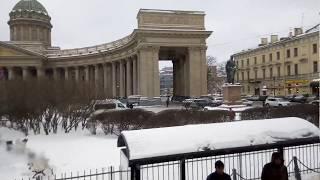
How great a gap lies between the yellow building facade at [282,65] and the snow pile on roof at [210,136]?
52999 mm

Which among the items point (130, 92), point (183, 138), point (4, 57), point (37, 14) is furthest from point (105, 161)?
point (37, 14)

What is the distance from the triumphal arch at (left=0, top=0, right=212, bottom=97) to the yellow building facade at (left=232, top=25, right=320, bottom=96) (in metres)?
19.5

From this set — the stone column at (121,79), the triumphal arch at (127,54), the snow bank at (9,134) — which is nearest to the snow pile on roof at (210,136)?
the snow bank at (9,134)

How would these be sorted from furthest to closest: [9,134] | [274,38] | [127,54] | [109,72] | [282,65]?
[274,38] < [109,72] < [282,65] < [127,54] < [9,134]

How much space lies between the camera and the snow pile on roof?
7.78m

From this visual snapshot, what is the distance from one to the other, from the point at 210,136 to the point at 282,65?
69385mm

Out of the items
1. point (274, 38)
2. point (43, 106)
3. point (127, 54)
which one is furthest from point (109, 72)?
point (43, 106)

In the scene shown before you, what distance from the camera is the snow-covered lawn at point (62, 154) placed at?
535 inches

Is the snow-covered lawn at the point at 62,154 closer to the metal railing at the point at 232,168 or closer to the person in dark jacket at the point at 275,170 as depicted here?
the metal railing at the point at 232,168

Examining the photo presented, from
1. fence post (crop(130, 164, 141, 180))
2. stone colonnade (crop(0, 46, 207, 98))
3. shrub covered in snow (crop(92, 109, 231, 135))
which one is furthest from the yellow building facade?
fence post (crop(130, 164, 141, 180))

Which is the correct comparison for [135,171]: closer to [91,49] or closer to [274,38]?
[91,49]

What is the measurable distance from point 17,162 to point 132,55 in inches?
Answer: 1929

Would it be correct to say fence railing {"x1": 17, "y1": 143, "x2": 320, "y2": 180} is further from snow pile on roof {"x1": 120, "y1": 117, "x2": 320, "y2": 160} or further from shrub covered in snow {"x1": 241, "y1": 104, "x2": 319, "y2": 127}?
shrub covered in snow {"x1": 241, "y1": 104, "x2": 319, "y2": 127}

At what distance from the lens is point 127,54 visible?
6606cm
